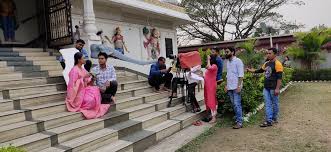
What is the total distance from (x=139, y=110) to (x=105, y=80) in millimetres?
899

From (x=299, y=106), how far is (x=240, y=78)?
9.46 feet

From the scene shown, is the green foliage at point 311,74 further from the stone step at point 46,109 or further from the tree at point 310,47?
the stone step at point 46,109

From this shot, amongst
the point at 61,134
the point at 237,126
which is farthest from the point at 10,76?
the point at 237,126

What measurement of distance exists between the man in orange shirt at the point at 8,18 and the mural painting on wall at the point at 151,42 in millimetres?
5392

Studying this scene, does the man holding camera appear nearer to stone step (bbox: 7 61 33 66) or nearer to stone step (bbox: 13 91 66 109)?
stone step (bbox: 13 91 66 109)

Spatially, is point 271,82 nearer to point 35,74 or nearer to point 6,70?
point 35,74

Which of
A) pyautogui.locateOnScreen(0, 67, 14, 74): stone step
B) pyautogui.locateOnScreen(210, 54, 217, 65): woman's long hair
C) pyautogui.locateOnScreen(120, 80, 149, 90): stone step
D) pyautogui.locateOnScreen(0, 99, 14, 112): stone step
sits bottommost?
pyautogui.locateOnScreen(0, 99, 14, 112): stone step

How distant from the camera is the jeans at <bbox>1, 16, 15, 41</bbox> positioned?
9.10 meters

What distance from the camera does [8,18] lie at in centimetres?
920

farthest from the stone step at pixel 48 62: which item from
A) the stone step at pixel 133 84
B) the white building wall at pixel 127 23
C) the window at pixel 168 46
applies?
the window at pixel 168 46

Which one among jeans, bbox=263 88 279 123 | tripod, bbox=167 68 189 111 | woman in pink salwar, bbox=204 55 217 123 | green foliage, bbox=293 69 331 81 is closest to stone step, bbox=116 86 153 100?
tripod, bbox=167 68 189 111

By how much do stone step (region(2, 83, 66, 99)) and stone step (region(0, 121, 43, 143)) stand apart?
3.21ft

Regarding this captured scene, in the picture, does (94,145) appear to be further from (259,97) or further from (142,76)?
(259,97)

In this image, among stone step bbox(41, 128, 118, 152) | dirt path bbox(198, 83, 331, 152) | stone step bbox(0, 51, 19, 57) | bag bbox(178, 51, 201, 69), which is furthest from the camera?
stone step bbox(0, 51, 19, 57)
